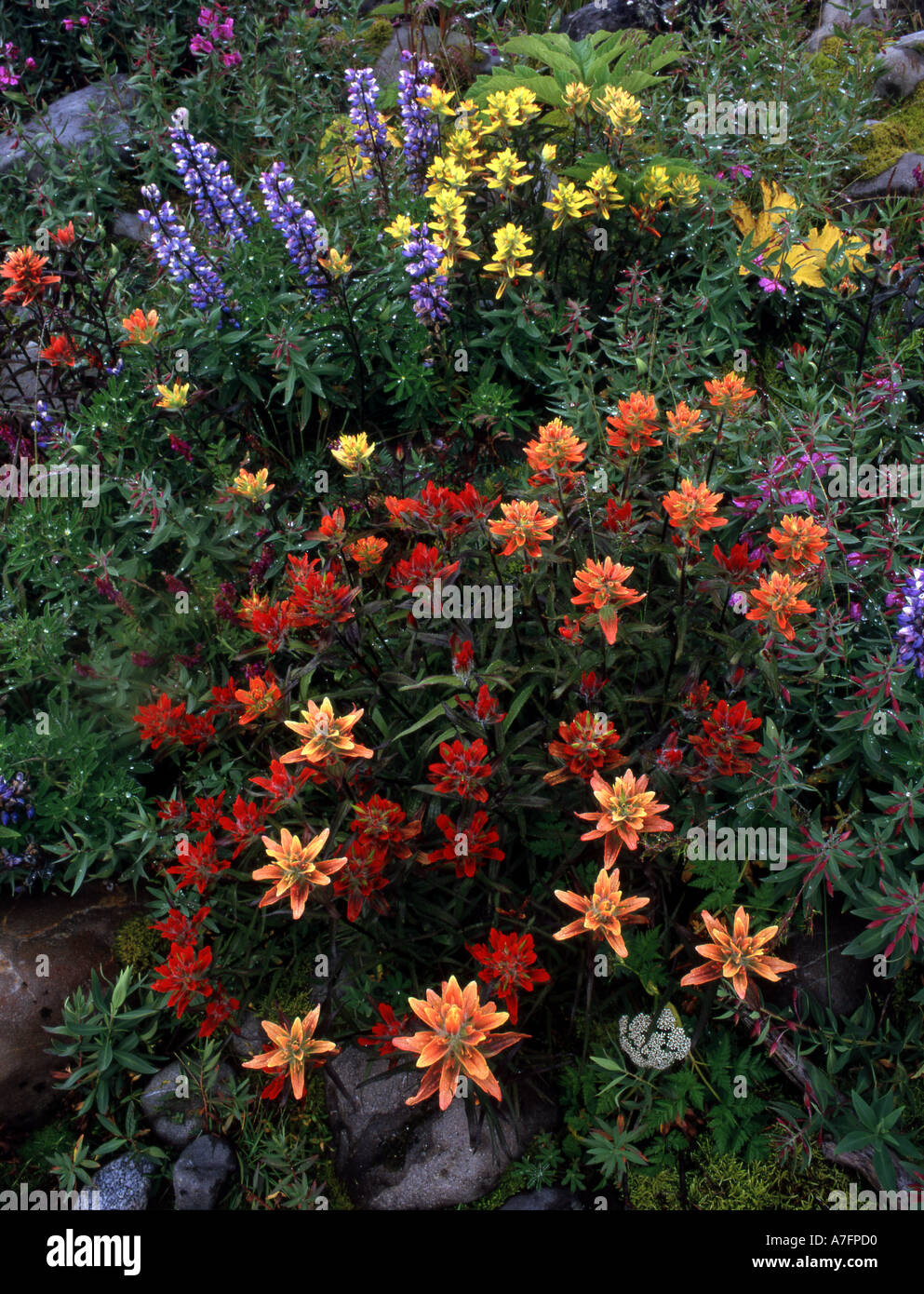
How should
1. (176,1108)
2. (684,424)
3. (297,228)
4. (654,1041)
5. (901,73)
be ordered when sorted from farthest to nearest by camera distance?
(901,73) < (297,228) < (176,1108) < (684,424) < (654,1041)

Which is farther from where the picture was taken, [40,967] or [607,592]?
[40,967]

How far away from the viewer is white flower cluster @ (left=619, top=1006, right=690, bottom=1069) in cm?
242

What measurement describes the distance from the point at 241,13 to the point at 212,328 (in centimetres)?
386

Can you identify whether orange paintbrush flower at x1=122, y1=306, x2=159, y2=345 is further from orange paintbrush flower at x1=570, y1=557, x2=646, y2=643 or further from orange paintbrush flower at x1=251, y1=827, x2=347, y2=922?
orange paintbrush flower at x1=251, y1=827, x2=347, y2=922

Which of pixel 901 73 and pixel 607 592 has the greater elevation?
pixel 901 73

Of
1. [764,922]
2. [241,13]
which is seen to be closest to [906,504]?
[764,922]

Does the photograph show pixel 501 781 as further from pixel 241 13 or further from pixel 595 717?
pixel 241 13

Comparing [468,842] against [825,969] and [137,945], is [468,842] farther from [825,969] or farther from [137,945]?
[137,945]

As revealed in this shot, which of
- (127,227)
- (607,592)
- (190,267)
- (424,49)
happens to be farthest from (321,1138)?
(424,49)

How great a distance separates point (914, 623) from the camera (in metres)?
2.36

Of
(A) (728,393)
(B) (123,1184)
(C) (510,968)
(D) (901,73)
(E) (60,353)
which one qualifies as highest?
(D) (901,73)

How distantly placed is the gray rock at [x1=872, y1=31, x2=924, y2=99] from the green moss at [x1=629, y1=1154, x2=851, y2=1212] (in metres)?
5.32

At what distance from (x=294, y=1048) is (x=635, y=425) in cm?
183

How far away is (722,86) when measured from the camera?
450 centimetres
